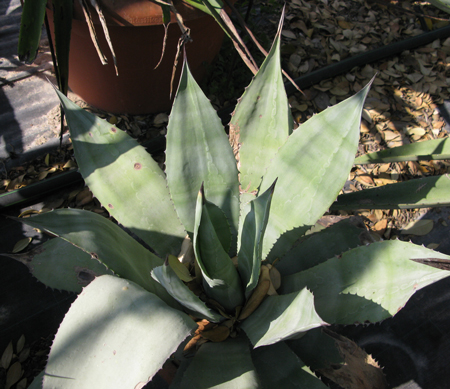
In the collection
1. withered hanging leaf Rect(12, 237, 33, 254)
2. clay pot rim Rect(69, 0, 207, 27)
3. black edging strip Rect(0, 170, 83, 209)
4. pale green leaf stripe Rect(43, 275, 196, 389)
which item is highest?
clay pot rim Rect(69, 0, 207, 27)

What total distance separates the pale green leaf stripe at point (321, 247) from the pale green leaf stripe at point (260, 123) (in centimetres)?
20

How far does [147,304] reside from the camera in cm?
59

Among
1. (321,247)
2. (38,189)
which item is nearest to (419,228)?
(321,247)

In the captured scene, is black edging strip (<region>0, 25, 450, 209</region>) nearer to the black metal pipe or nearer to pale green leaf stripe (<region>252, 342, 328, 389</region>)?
the black metal pipe

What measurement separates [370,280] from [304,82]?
1.18 m

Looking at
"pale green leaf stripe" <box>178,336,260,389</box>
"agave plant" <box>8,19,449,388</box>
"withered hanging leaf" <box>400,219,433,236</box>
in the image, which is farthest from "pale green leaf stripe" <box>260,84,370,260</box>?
"withered hanging leaf" <box>400,219,433,236</box>

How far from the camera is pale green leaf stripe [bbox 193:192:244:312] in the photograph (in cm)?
60

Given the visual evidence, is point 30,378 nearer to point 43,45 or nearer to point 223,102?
point 223,102

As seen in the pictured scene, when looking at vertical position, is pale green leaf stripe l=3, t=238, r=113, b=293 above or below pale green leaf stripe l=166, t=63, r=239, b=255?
below

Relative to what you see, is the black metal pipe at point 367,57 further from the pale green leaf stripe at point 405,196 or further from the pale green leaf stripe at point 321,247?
the pale green leaf stripe at point 321,247

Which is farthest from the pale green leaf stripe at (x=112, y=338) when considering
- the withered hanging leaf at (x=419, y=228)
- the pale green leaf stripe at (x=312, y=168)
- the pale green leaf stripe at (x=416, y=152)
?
the withered hanging leaf at (x=419, y=228)

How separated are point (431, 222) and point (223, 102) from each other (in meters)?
0.99

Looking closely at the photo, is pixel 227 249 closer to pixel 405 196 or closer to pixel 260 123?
pixel 260 123

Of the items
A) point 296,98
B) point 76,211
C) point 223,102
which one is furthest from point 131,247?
point 296,98
